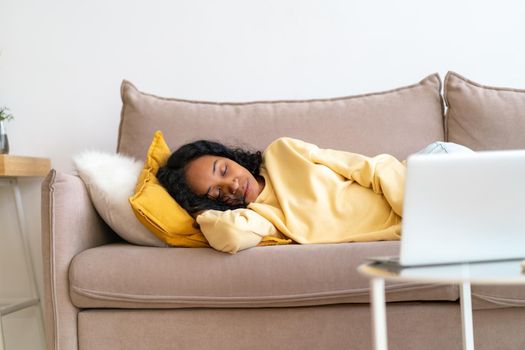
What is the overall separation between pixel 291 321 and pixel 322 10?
1383 mm

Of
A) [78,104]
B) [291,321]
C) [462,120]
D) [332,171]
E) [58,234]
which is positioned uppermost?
[78,104]

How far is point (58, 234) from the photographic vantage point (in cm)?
185

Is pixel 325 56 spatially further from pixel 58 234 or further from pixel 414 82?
pixel 58 234

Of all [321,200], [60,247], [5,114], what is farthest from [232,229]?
[5,114]

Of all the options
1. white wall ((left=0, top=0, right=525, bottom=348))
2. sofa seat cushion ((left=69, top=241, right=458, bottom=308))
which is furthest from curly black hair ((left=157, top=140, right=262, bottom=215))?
white wall ((left=0, top=0, right=525, bottom=348))

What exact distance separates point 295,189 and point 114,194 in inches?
21.6

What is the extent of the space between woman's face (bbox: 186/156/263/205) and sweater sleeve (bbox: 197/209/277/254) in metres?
0.16

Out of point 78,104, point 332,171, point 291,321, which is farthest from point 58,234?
point 78,104

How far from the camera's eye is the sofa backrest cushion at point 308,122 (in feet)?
7.47

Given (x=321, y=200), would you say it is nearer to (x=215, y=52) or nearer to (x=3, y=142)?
(x=215, y=52)

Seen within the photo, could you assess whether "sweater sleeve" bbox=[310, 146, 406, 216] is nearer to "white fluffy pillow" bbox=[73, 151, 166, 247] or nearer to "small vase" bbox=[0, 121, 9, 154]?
"white fluffy pillow" bbox=[73, 151, 166, 247]

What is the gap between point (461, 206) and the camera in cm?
109

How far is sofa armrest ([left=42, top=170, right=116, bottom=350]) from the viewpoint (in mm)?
1812

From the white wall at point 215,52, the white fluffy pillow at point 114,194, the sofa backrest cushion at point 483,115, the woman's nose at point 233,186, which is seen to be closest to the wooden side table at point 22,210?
the white wall at point 215,52
